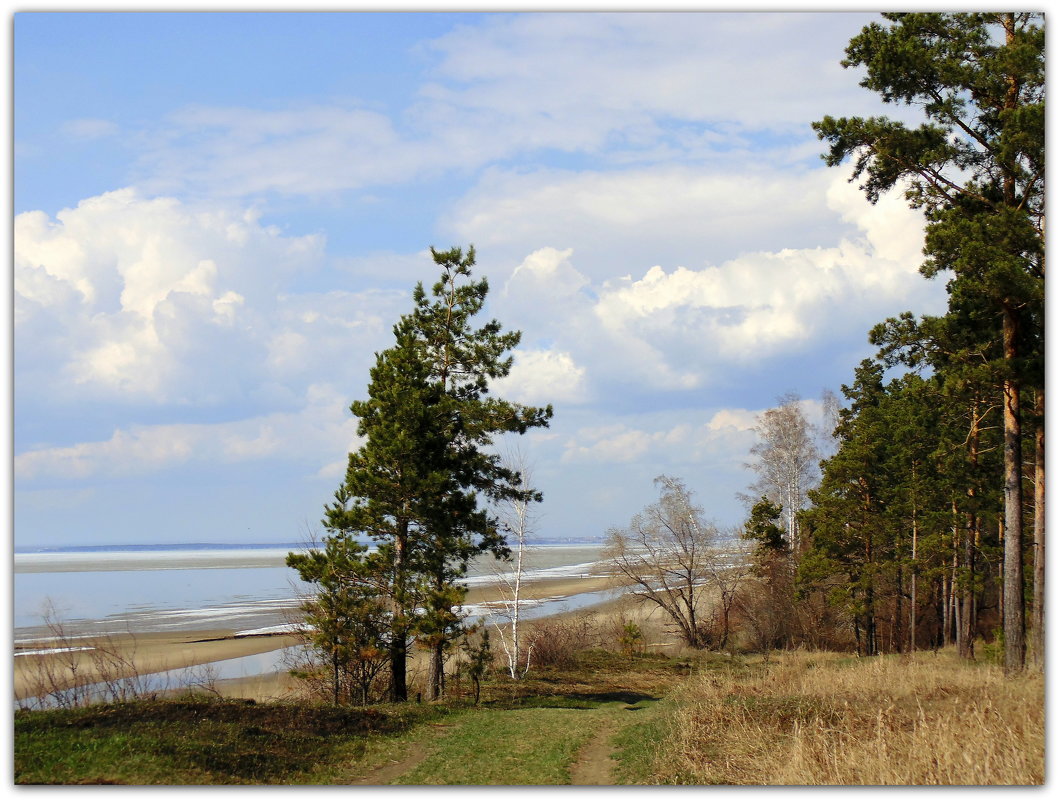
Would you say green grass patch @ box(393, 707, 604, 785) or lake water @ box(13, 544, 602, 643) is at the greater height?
green grass patch @ box(393, 707, 604, 785)

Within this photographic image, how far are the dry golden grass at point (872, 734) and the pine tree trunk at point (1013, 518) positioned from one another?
84cm

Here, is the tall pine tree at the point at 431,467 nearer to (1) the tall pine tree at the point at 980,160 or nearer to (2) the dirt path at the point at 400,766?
(2) the dirt path at the point at 400,766

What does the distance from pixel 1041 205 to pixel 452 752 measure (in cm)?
1388

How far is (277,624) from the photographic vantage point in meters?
40.6

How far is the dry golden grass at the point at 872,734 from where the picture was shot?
8.83 metres

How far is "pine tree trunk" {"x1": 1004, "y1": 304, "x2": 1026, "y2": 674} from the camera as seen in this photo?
1417cm

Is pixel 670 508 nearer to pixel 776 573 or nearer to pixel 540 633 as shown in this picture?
pixel 776 573

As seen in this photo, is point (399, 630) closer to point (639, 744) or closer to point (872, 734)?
point (639, 744)

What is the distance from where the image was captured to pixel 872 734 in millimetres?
10438

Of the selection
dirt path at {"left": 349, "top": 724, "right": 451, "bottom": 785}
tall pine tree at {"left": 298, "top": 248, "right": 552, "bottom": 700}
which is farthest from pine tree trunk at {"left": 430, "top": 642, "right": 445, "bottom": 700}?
dirt path at {"left": 349, "top": 724, "right": 451, "bottom": 785}

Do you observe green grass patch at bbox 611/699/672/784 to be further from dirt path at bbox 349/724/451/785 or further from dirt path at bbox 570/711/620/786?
dirt path at bbox 349/724/451/785

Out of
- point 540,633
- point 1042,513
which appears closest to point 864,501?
point 540,633

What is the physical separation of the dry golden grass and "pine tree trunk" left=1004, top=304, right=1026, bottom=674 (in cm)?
84

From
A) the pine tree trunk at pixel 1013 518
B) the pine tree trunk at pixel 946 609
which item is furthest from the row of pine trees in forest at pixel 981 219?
the pine tree trunk at pixel 946 609
